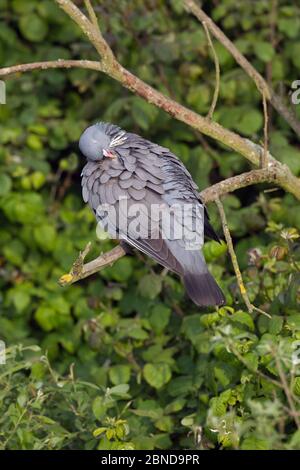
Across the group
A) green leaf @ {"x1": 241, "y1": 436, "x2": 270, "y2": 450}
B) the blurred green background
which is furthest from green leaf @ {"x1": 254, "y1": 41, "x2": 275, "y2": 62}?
green leaf @ {"x1": 241, "y1": 436, "x2": 270, "y2": 450}

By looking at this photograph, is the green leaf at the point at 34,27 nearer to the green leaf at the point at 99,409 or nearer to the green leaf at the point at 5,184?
the green leaf at the point at 5,184

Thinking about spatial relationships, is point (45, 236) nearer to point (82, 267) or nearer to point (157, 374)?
point (157, 374)

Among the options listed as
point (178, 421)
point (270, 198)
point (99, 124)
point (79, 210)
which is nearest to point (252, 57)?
point (270, 198)

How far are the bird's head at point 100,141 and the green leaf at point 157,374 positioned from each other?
99cm

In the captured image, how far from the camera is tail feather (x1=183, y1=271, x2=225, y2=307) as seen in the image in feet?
12.5

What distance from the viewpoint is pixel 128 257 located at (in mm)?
5508

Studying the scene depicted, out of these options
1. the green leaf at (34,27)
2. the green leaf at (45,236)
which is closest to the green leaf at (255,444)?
the green leaf at (45,236)

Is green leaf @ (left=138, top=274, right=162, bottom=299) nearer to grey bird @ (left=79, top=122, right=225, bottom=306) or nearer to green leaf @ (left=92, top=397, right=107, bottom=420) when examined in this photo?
grey bird @ (left=79, top=122, right=225, bottom=306)

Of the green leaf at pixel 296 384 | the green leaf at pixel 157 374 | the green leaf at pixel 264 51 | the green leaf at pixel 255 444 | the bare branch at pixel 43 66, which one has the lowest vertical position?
the green leaf at pixel 255 444

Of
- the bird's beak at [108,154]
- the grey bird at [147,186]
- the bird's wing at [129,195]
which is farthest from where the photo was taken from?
the bird's beak at [108,154]

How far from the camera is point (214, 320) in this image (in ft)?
12.8

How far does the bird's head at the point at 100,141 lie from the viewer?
14.3 feet

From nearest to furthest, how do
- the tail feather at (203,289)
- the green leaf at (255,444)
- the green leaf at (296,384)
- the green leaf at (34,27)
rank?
the green leaf at (255,444) < the green leaf at (296,384) < the tail feather at (203,289) < the green leaf at (34,27)

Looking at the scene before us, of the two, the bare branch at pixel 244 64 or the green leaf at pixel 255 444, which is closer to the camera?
the green leaf at pixel 255 444
